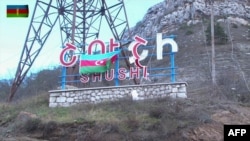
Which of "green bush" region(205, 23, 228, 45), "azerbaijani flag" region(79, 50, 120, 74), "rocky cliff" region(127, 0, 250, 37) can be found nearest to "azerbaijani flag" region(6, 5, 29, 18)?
"azerbaijani flag" region(79, 50, 120, 74)

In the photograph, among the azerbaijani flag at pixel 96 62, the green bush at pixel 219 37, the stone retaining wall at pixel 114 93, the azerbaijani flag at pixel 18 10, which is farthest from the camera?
the green bush at pixel 219 37

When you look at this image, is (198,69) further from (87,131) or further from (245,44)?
(87,131)

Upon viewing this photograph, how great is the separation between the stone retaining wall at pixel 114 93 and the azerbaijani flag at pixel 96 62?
820 millimetres

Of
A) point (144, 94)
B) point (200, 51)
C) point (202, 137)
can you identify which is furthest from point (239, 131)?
point (200, 51)

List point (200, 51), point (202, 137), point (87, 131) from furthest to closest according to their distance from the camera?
point (200, 51) → point (87, 131) → point (202, 137)

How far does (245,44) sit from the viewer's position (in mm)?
39062

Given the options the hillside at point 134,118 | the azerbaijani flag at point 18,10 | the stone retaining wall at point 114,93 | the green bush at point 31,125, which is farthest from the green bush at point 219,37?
the green bush at point 31,125

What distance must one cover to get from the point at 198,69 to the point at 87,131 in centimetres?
1768

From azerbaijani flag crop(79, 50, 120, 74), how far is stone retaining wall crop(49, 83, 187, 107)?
0.82m

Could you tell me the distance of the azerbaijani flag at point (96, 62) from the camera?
705 inches

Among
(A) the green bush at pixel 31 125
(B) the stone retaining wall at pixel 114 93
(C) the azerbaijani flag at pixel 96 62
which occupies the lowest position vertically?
(A) the green bush at pixel 31 125

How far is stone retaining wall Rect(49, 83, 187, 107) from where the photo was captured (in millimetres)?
16875

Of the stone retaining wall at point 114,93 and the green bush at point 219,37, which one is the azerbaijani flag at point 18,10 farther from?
the green bush at point 219,37

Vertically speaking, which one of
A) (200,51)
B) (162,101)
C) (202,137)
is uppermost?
(200,51)
